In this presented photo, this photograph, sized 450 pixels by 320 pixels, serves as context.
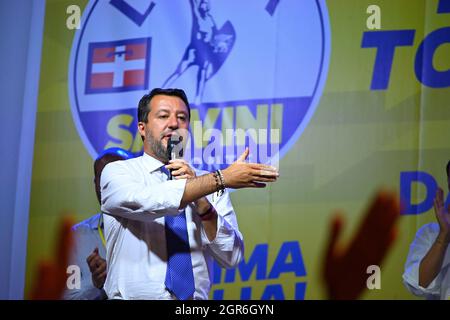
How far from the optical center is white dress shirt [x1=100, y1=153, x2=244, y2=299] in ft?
7.11

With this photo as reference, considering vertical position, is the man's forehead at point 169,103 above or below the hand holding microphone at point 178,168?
above

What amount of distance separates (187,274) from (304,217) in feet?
3.27

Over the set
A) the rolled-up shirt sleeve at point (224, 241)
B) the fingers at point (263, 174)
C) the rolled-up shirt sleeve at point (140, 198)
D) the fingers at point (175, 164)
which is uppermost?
the fingers at point (175, 164)

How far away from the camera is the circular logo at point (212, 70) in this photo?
123 inches

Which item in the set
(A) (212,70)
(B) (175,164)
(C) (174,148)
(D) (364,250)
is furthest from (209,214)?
(A) (212,70)

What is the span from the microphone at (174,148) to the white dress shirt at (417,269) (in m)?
1.21

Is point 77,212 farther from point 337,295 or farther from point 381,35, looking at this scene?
point 381,35

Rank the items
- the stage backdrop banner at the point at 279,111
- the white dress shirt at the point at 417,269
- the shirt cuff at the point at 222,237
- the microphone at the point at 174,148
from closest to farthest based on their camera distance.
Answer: the shirt cuff at the point at 222,237
the microphone at the point at 174,148
the white dress shirt at the point at 417,269
the stage backdrop banner at the point at 279,111

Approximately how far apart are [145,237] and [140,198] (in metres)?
0.17

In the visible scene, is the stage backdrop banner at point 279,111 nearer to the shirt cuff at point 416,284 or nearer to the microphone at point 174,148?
the shirt cuff at point 416,284

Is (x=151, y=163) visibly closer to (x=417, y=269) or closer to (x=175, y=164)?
(x=175, y=164)

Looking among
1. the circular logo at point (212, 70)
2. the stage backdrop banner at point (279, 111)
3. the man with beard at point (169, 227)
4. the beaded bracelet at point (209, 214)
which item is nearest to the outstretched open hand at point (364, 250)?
the stage backdrop banner at point (279, 111)

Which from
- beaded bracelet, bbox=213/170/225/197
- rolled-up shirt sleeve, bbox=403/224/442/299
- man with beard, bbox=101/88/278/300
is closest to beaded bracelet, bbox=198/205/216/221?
man with beard, bbox=101/88/278/300
